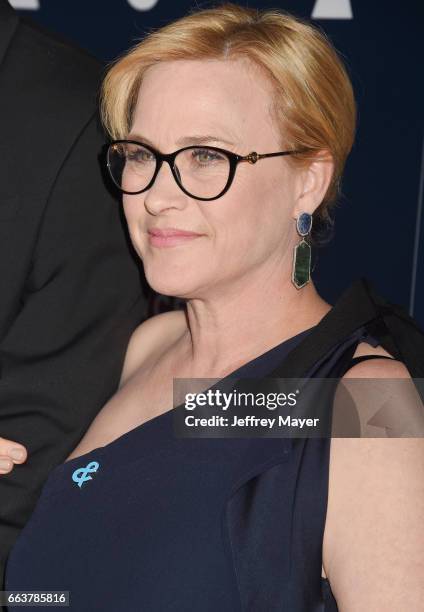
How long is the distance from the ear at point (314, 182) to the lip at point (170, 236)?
214mm

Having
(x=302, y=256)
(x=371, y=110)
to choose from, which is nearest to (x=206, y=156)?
(x=302, y=256)

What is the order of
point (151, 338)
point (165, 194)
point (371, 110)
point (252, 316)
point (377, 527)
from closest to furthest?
point (377, 527), point (165, 194), point (252, 316), point (151, 338), point (371, 110)

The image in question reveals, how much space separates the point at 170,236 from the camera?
1.61 meters

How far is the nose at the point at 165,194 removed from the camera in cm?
158

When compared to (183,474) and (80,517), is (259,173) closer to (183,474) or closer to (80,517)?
(183,474)

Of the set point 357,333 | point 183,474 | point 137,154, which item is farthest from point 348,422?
point 137,154

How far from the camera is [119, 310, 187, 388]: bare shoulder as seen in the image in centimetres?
201

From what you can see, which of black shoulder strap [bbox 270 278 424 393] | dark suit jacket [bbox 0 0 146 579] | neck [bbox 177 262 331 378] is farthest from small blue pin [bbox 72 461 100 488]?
black shoulder strap [bbox 270 278 424 393]

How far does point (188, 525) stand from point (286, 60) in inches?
31.4

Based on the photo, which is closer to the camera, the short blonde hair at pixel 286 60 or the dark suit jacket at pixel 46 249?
the short blonde hair at pixel 286 60

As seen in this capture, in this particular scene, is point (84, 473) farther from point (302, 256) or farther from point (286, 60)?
point (286, 60)

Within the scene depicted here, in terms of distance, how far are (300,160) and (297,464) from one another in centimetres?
54

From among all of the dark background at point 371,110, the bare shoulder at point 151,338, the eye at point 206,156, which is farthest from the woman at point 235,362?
the dark background at point 371,110

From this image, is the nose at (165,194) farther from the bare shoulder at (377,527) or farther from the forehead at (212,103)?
the bare shoulder at (377,527)
